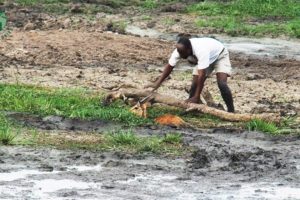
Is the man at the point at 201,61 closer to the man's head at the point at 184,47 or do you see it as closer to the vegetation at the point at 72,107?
the man's head at the point at 184,47

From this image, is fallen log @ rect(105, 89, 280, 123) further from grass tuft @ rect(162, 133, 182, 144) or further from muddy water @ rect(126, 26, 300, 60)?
muddy water @ rect(126, 26, 300, 60)

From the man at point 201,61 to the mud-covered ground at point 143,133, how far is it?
3.46ft

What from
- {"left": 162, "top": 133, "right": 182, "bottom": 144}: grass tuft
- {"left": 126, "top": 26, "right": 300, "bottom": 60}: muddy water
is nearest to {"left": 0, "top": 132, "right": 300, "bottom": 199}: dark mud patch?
{"left": 162, "top": 133, "right": 182, "bottom": 144}: grass tuft

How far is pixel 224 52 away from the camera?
13.2m

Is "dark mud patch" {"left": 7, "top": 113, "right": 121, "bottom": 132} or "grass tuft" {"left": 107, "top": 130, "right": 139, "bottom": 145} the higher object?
"grass tuft" {"left": 107, "top": 130, "right": 139, "bottom": 145}

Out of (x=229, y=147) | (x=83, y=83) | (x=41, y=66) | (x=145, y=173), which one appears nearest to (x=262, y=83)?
(x=83, y=83)

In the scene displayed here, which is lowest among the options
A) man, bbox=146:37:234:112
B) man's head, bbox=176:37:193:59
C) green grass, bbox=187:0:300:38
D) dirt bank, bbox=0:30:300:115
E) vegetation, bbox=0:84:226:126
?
green grass, bbox=187:0:300:38

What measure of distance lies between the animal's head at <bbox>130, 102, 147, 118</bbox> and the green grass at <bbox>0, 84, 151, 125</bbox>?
123 millimetres

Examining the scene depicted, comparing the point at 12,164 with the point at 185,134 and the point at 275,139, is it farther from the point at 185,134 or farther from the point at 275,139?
the point at 275,139

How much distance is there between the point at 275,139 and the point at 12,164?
372 centimetres

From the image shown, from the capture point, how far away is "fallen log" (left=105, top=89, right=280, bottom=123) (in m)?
12.4

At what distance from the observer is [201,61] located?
41.2ft

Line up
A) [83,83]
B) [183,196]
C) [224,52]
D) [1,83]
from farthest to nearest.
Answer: [83,83], [1,83], [224,52], [183,196]

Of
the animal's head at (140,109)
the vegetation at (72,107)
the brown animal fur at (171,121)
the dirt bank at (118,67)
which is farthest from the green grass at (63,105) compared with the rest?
the dirt bank at (118,67)
